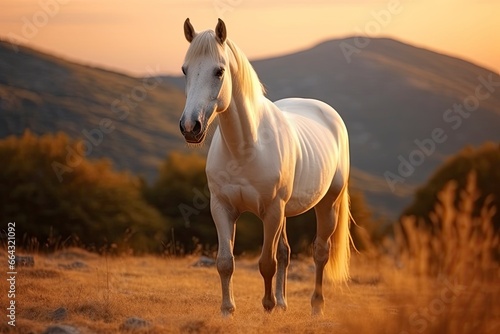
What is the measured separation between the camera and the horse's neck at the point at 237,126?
21.7ft

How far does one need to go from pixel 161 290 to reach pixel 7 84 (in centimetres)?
10900

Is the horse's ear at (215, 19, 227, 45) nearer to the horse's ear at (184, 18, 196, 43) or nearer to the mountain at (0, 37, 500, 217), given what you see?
the horse's ear at (184, 18, 196, 43)

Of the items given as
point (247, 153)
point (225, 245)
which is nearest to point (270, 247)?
point (225, 245)

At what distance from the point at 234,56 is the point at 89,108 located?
11377 centimetres

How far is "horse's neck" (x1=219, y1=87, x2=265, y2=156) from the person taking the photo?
6.63 m

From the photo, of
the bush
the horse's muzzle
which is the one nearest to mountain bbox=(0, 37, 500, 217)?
the bush

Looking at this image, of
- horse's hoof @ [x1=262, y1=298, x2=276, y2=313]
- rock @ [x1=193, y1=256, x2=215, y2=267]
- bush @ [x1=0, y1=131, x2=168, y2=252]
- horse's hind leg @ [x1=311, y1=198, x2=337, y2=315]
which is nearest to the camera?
horse's hoof @ [x1=262, y1=298, x2=276, y2=313]

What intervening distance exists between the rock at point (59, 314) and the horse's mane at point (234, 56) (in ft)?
8.06

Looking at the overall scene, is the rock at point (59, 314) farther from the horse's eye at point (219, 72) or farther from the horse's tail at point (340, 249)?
the horse's tail at point (340, 249)

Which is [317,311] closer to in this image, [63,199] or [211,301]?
[211,301]

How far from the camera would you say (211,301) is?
336 inches

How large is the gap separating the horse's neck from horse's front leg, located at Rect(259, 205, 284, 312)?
2.18 feet

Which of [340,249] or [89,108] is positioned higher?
[340,249]

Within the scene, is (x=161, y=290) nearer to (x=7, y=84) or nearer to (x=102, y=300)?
(x=102, y=300)
